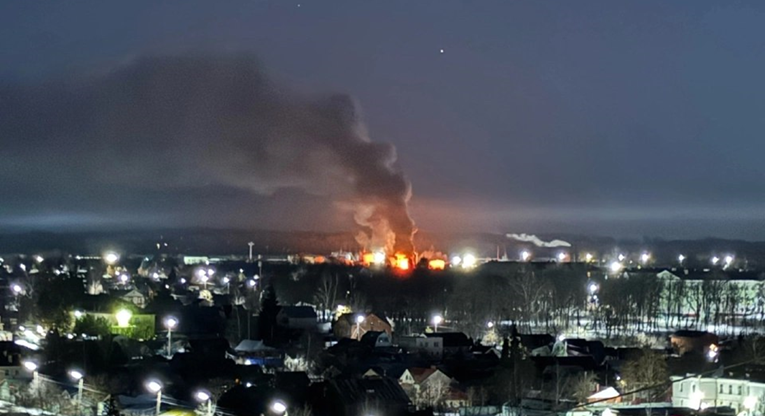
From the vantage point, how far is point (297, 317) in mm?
24312

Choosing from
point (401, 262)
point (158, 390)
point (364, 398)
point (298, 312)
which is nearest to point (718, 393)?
point (364, 398)

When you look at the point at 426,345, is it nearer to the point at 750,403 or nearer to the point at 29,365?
the point at 750,403

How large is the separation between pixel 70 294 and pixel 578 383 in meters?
12.6

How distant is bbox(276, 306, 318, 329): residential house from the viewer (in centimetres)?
2339

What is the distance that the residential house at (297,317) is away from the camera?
23.4 meters

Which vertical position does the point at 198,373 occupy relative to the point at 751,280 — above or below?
below

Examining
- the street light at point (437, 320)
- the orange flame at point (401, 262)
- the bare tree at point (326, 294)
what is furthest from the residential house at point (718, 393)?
the orange flame at point (401, 262)

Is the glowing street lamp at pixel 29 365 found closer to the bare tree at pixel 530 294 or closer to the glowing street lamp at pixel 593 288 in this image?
the bare tree at pixel 530 294

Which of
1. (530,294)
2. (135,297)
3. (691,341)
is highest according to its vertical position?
(530,294)

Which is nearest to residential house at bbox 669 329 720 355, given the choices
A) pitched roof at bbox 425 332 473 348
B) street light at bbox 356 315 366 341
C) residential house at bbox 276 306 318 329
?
pitched roof at bbox 425 332 473 348

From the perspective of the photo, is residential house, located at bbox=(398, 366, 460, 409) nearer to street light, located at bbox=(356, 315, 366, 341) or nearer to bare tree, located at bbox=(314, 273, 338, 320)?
street light, located at bbox=(356, 315, 366, 341)

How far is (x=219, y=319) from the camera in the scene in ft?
77.7

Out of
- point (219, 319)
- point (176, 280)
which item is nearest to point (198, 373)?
point (219, 319)

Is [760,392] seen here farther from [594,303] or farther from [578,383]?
[594,303]
